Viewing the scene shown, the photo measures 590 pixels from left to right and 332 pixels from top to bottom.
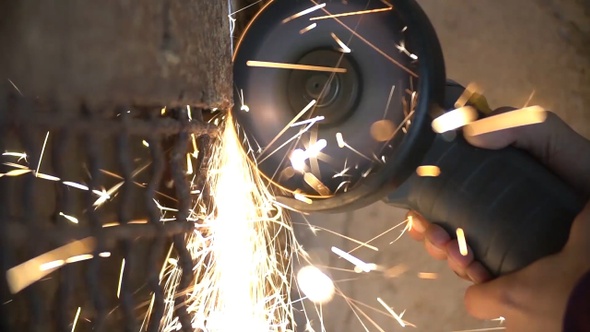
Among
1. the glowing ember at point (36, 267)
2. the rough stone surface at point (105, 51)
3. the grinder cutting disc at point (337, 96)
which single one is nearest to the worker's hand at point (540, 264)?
the grinder cutting disc at point (337, 96)

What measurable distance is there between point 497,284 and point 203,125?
0.35 m

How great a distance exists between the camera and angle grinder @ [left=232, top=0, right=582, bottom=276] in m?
0.64

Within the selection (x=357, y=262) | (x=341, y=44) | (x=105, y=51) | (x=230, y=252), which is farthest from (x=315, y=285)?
(x=105, y=51)

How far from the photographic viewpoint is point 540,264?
625mm

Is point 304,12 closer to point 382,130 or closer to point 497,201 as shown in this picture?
point 382,130

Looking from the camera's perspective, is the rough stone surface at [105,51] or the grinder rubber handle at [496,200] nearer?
the rough stone surface at [105,51]

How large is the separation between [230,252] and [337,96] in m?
Result: 0.27

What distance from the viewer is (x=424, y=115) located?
630mm

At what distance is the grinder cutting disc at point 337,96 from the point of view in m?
0.64

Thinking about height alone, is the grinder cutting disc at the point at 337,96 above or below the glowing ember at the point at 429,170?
above

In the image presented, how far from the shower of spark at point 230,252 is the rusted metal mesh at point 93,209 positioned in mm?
69

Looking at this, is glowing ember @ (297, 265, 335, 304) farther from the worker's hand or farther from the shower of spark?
the worker's hand

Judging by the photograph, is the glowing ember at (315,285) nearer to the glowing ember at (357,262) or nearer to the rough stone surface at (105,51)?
the glowing ember at (357,262)

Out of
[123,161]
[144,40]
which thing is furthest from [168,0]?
[123,161]
